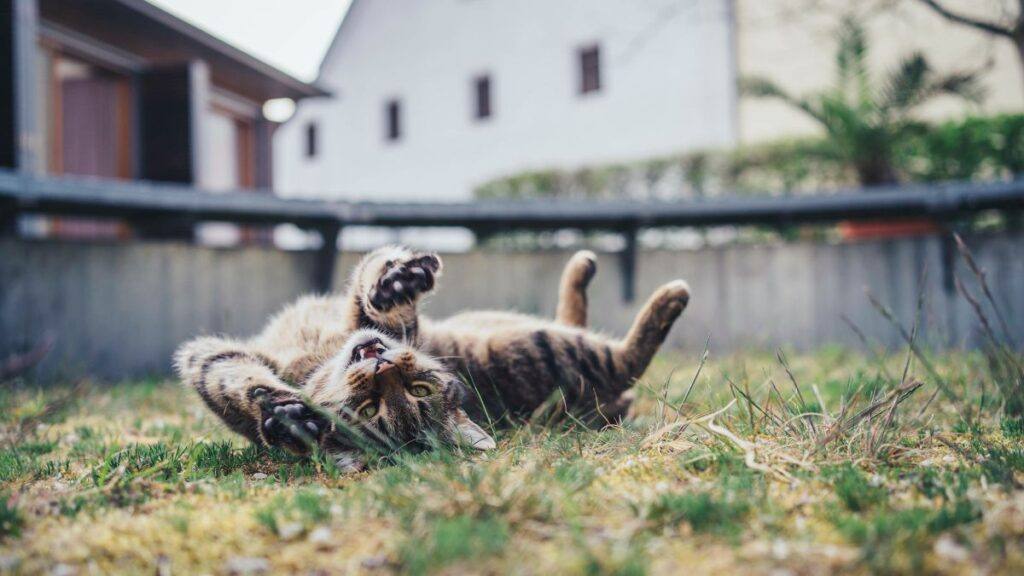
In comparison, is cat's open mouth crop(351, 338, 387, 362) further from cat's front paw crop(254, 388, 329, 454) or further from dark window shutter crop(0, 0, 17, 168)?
dark window shutter crop(0, 0, 17, 168)

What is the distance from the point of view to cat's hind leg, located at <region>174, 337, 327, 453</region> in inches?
108

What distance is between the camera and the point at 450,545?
1.68 meters

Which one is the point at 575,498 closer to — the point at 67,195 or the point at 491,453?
the point at 491,453

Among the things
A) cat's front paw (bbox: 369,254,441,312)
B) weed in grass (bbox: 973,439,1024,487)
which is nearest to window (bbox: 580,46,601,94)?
cat's front paw (bbox: 369,254,441,312)

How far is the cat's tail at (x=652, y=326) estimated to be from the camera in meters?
3.67

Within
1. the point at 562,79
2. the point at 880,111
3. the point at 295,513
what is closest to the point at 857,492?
the point at 295,513

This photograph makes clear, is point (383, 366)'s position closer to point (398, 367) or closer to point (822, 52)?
point (398, 367)

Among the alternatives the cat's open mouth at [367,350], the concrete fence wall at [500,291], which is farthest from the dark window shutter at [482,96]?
the cat's open mouth at [367,350]

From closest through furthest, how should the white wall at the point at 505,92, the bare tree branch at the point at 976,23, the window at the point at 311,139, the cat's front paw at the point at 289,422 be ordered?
1. the cat's front paw at the point at 289,422
2. the bare tree branch at the point at 976,23
3. the white wall at the point at 505,92
4. the window at the point at 311,139

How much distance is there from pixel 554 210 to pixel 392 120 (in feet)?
55.4

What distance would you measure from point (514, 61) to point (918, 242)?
13.3 metres

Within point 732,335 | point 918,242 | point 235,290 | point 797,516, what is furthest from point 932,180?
point 797,516

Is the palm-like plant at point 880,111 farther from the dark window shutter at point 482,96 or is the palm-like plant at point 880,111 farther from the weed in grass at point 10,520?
the dark window shutter at point 482,96

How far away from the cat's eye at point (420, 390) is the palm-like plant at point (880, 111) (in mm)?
8798
